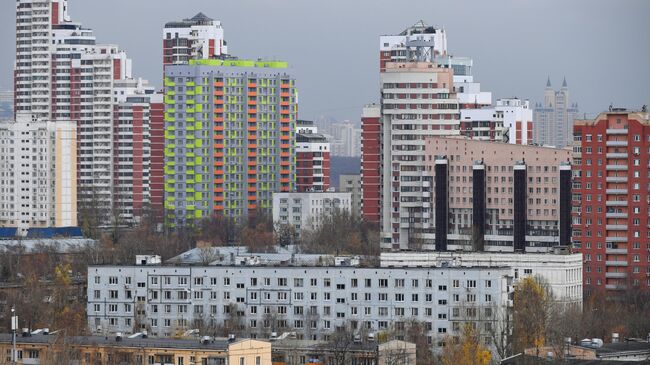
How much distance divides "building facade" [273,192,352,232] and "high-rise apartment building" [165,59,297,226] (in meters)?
2.06

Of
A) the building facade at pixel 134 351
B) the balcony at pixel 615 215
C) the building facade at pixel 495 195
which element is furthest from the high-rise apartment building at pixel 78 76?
the building facade at pixel 134 351

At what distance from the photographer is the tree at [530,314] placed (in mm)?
34562

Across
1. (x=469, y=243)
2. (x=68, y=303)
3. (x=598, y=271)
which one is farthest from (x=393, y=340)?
(x=469, y=243)

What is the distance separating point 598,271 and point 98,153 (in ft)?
99.3

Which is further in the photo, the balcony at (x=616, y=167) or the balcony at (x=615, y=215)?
the balcony at (x=616, y=167)

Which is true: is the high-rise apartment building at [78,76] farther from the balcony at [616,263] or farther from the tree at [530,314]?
the tree at [530,314]

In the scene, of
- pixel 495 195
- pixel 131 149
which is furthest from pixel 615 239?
pixel 131 149

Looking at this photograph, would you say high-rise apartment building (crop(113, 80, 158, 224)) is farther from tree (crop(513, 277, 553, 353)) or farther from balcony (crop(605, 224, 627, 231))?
tree (crop(513, 277, 553, 353))

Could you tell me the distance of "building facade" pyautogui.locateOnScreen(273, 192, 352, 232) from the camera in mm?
65125

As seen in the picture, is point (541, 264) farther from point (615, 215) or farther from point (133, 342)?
point (133, 342)

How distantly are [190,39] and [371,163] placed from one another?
13.8 metres

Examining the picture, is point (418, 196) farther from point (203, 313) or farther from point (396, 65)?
point (203, 313)

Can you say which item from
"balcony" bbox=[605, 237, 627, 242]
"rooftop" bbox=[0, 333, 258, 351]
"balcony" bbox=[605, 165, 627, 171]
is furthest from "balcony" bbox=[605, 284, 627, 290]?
"rooftop" bbox=[0, 333, 258, 351]

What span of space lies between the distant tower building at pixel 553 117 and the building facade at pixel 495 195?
56.9 m
